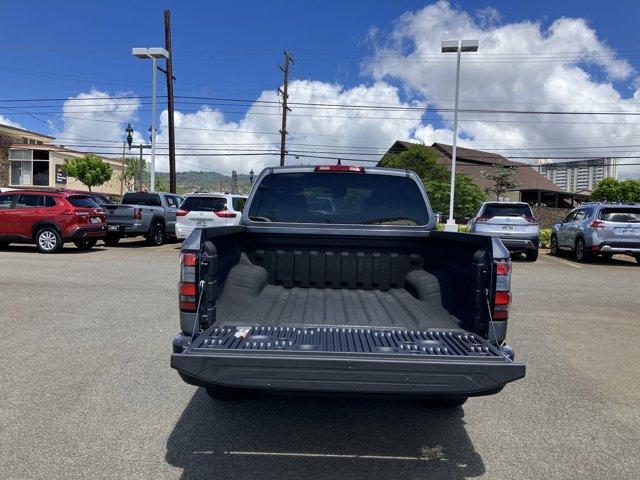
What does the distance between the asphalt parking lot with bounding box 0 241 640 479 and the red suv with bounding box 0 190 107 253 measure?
28.5ft

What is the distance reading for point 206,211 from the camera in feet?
54.3

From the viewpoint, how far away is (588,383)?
506 cm

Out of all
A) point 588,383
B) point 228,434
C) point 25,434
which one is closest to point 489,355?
point 228,434

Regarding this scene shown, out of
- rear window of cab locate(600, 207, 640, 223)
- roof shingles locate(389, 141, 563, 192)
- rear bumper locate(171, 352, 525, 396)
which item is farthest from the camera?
roof shingles locate(389, 141, 563, 192)

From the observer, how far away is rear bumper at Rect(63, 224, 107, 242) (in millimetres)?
14961

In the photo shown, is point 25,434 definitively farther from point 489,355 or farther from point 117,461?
point 489,355

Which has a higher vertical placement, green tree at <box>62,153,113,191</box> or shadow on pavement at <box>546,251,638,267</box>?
green tree at <box>62,153,113,191</box>

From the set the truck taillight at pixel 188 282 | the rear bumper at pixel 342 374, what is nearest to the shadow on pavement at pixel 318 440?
the rear bumper at pixel 342 374

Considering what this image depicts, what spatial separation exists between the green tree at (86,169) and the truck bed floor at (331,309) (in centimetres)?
6093

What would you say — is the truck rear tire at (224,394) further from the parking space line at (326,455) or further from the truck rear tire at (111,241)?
the truck rear tire at (111,241)

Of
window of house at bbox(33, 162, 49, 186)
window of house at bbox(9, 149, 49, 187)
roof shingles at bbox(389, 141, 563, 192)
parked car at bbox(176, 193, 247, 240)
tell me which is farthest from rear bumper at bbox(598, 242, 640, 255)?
window of house at bbox(33, 162, 49, 186)

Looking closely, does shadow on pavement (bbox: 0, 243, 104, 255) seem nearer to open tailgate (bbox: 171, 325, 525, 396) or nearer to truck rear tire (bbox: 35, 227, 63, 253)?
truck rear tire (bbox: 35, 227, 63, 253)


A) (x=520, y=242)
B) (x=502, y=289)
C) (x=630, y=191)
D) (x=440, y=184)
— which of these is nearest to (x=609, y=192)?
(x=630, y=191)

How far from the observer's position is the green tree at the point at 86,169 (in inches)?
2320
